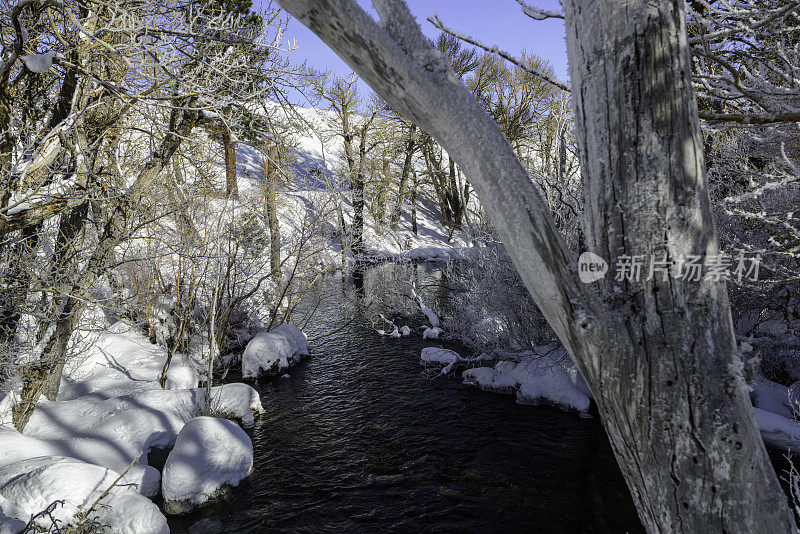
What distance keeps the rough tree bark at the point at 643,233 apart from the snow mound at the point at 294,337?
958 cm

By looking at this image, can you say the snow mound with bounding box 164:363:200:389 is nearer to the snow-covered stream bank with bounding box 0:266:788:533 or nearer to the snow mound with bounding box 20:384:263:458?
the snow-covered stream bank with bounding box 0:266:788:533

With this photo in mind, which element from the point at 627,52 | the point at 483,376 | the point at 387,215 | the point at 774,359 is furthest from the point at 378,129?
the point at 627,52

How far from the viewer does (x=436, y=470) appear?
6266 millimetres

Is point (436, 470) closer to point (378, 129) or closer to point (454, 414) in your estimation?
point (454, 414)

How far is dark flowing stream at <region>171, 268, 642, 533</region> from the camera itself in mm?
5316

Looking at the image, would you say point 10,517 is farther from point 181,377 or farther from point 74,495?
point 181,377

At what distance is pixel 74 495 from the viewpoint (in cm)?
464

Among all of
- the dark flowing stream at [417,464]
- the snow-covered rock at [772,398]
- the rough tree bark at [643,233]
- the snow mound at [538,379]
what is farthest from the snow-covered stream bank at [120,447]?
the snow-covered rock at [772,398]

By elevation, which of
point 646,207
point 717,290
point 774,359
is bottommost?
point 774,359

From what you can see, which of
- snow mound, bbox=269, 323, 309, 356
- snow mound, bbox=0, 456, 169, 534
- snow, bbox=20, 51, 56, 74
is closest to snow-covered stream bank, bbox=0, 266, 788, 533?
snow mound, bbox=0, 456, 169, 534

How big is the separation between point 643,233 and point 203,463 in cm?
591

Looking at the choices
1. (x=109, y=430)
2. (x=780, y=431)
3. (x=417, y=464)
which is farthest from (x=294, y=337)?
(x=780, y=431)

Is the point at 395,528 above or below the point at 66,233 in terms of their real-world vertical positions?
below

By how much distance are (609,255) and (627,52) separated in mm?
573
